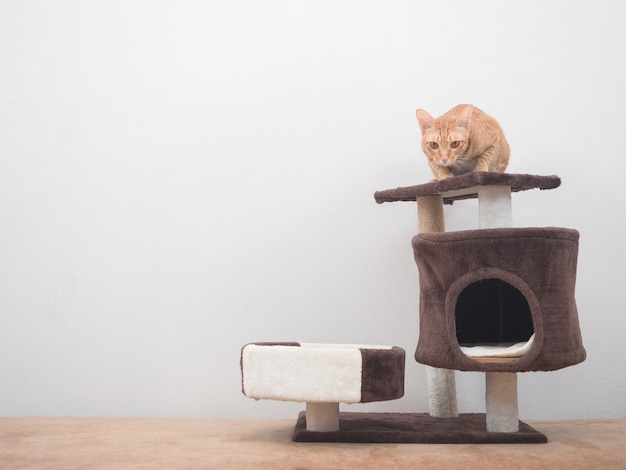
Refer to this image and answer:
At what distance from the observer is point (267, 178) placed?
2248mm

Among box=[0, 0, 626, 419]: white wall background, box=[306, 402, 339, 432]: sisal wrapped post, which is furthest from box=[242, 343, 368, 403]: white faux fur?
box=[0, 0, 626, 419]: white wall background

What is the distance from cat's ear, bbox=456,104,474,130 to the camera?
5.98ft

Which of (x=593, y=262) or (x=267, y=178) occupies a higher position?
(x=267, y=178)

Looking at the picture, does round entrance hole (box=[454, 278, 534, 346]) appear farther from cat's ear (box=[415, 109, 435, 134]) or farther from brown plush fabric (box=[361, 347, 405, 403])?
cat's ear (box=[415, 109, 435, 134])

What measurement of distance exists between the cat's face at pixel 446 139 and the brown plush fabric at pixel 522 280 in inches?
10.0

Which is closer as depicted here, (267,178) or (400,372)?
(400,372)

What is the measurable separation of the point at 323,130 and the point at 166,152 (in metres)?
0.52

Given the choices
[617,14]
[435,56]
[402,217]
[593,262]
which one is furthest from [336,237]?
[617,14]

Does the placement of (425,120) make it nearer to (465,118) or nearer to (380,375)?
(465,118)

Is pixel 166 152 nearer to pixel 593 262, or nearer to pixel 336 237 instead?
pixel 336 237

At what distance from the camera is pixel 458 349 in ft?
5.48

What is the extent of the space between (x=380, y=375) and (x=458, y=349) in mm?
201

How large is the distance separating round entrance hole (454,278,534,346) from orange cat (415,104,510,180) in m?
0.35

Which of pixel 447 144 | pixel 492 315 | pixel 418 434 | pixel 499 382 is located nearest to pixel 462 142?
pixel 447 144
